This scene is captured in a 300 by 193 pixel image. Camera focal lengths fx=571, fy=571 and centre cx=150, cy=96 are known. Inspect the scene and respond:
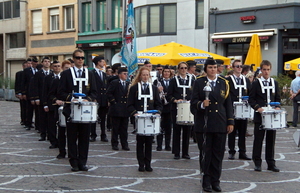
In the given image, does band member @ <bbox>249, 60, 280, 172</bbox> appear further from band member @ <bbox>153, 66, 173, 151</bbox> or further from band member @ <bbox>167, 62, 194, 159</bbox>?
band member @ <bbox>153, 66, 173, 151</bbox>

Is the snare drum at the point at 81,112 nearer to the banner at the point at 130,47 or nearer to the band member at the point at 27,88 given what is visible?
the banner at the point at 130,47

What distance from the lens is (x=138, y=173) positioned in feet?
35.2

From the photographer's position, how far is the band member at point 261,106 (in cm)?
1117

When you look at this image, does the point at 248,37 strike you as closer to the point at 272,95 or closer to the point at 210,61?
the point at 272,95

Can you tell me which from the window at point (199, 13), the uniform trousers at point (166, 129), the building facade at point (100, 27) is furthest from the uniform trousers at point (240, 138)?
the building facade at point (100, 27)

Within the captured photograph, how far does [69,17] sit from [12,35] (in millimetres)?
9846

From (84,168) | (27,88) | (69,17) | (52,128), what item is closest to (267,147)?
(84,168)

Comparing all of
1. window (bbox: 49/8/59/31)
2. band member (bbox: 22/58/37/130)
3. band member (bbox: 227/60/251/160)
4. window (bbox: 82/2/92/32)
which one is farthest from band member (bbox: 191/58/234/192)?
window (bbox: 49/8/59/31)

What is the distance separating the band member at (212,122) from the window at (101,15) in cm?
3400

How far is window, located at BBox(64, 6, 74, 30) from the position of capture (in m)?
45.5

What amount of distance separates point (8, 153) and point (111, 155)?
93.5 inches

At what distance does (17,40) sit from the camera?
52.4m

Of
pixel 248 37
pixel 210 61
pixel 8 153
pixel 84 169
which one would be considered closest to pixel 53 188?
pixel 84 169

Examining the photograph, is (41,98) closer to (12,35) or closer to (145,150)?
(145,150)
